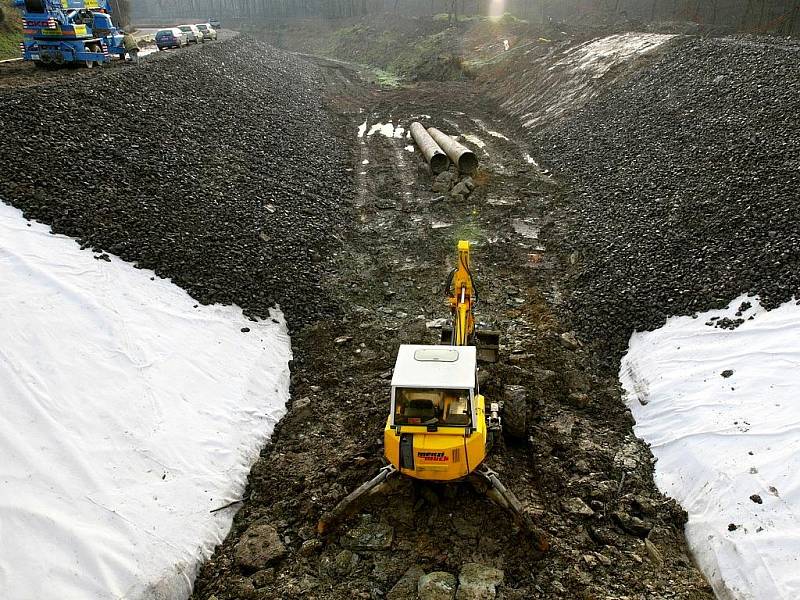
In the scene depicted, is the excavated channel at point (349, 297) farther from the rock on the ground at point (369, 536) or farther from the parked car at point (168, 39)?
the parked car at point (168, 39)

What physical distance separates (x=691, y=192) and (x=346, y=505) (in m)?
11.0

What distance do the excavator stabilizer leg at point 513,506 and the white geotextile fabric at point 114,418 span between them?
140 inches

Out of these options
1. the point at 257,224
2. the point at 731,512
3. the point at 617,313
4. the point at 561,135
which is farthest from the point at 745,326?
the point at 561,135

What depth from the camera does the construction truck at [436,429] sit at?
6.85 meters

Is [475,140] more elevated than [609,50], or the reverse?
[609,50]

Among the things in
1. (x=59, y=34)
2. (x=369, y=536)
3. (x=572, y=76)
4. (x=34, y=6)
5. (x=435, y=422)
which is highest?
(x=34, y=6)

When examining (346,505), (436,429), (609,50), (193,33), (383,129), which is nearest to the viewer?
(436,429)

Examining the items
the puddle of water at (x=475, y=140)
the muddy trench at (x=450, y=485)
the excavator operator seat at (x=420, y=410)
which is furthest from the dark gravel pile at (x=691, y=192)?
the excavator operator seat at (x=420, y=410)

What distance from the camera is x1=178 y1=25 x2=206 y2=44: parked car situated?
36594 mm

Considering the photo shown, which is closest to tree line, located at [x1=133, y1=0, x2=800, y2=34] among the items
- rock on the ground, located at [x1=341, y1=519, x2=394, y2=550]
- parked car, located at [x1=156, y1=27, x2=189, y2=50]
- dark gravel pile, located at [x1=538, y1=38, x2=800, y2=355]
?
dark gravel pile, located at [x1=538, y1=38, x2=800, y2=355]

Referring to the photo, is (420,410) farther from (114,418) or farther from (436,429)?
(114,418)

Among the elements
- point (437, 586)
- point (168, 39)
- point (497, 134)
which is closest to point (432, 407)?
point (437, 586)

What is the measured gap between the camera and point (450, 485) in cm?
764

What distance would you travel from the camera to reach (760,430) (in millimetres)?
7664
